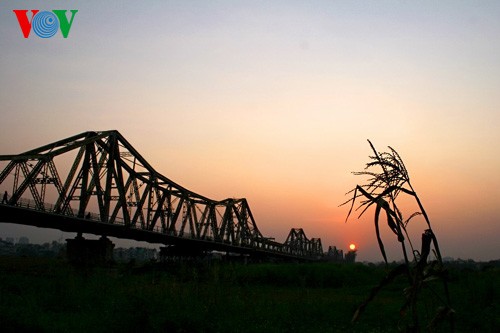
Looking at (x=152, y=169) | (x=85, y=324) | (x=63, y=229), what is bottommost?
(x=85, y=324)

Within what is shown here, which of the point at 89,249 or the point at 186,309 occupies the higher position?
the point at 89,249

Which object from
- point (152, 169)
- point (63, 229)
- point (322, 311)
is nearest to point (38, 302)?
point (322, 311)

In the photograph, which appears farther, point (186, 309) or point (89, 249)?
point (89, 249)

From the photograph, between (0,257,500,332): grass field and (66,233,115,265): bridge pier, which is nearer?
(0,257,500,332): grass field

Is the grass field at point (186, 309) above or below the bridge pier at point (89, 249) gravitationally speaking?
below

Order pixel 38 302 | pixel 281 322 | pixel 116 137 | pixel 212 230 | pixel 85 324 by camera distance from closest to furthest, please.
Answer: pixel 85 324 < pixel 281 322 < pixel 38 302 < pixel 116 137 < pixel 212 230

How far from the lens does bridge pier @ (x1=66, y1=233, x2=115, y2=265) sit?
4275 centimetres

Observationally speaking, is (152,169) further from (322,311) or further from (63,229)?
(322,311)

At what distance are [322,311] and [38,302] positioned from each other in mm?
10827

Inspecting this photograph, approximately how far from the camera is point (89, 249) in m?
43.8

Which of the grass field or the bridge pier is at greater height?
the bridge pier

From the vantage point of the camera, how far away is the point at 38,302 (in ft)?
57.1

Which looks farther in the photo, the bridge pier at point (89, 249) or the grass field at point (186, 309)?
the bridge pier at point (89, 249)

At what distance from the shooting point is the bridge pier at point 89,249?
42750 millimetres
